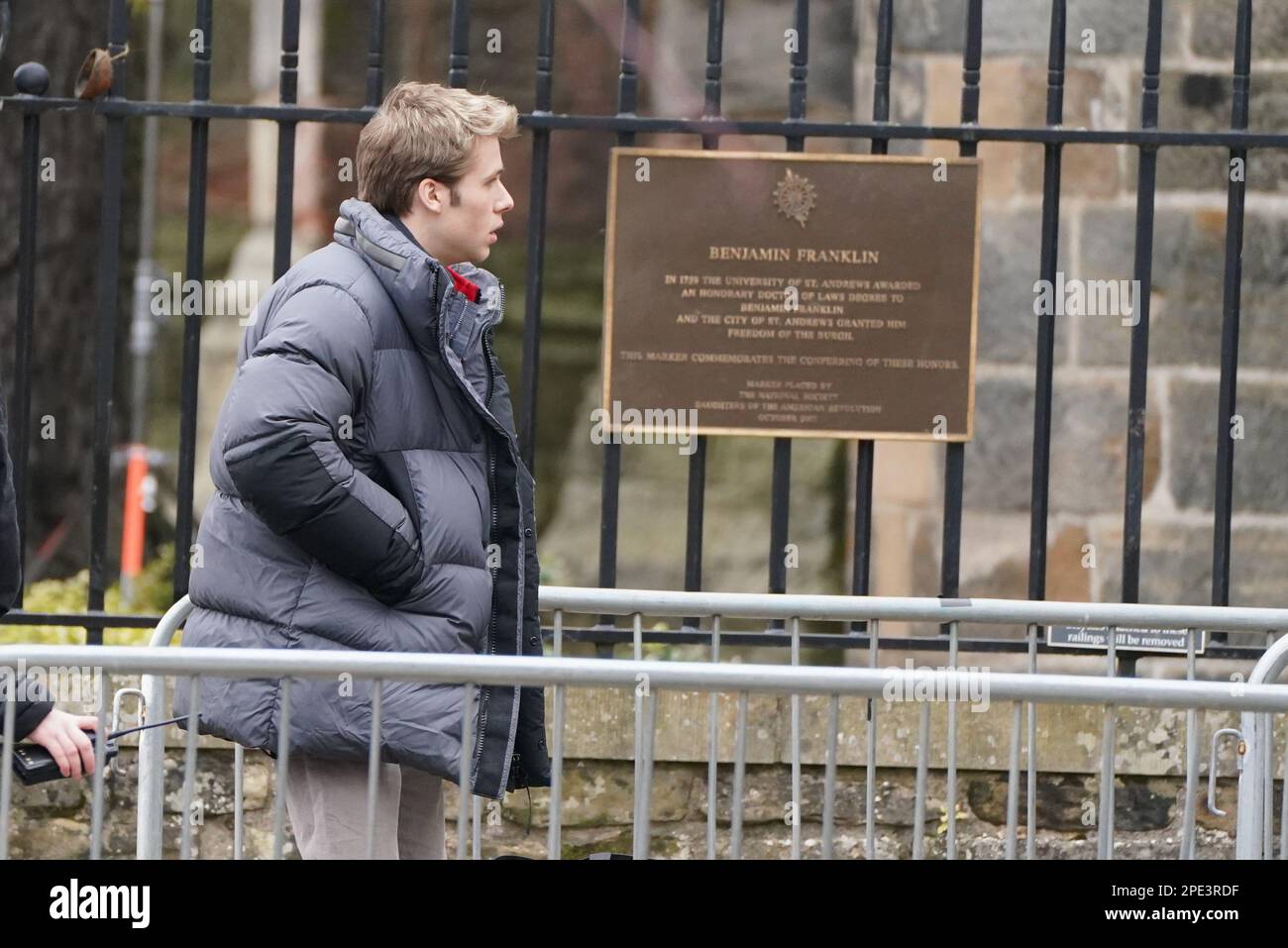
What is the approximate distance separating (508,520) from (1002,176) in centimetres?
303

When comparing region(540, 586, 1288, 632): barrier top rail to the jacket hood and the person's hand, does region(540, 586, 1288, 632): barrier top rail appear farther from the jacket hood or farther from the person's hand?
the person's hand

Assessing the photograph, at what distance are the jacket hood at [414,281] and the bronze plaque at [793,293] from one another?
4.93 ft

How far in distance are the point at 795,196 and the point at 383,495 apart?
6.64ft

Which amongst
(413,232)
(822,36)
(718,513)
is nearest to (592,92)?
(822,36)

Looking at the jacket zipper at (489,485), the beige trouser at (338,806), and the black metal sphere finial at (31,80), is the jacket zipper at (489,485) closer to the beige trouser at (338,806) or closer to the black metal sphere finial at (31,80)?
the beige trouser at (338,806)

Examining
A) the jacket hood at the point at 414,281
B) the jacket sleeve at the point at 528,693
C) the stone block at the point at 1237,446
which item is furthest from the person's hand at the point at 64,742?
the stone block at the point at 1237,446

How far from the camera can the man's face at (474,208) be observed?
3543 millimetres

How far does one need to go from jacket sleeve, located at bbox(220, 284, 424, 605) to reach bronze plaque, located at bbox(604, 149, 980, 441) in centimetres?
168

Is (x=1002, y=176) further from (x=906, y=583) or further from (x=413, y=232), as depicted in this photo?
(x=413, y=232)

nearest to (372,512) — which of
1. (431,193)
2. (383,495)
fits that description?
(383,495)

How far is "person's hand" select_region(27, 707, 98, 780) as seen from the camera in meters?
2.97

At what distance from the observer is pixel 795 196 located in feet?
16.4

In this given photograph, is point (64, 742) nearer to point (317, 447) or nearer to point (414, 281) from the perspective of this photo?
point (317, 447)

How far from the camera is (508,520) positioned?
11.6 ft
